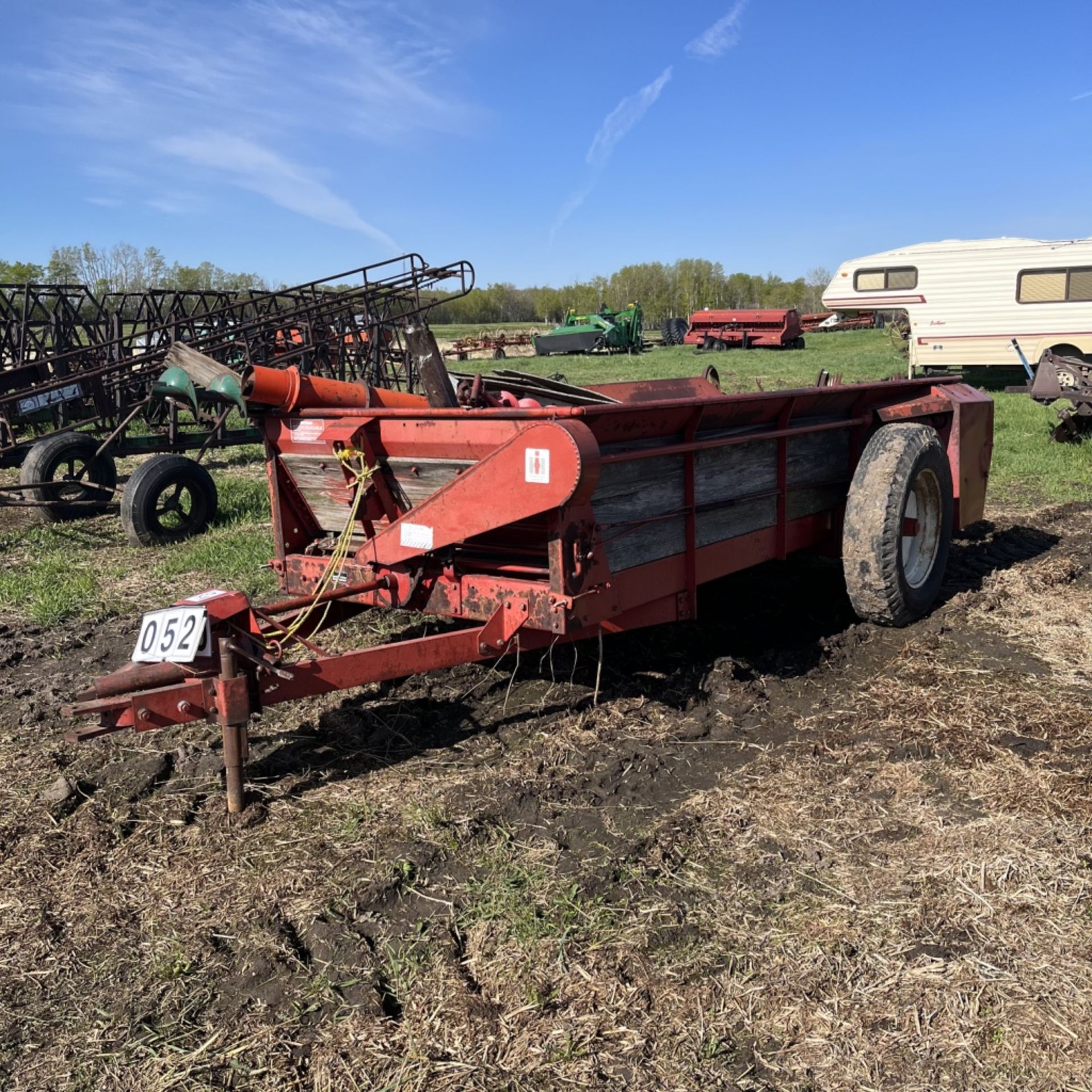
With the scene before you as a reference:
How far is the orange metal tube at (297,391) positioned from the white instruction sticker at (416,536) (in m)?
0.61

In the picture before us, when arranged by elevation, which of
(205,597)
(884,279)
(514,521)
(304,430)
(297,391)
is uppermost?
(884,279)

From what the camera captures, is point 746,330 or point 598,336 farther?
point 598,336

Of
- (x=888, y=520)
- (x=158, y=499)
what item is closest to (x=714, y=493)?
(x=888, y=520)

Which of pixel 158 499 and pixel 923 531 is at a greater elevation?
pixel 158 499

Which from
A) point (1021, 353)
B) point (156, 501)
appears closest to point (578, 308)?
point (1021, 353)

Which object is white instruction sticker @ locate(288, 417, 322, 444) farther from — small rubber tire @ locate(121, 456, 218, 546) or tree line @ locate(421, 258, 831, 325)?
tree line @ locate(421, 258, 831, 325)

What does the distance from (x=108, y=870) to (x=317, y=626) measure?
1244mm

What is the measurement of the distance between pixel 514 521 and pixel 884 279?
21.4m

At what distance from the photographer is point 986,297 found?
20.2 m

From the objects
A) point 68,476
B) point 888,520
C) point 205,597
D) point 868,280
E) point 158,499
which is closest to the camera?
point 205,597

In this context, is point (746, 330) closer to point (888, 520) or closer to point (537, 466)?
point (888, 520)

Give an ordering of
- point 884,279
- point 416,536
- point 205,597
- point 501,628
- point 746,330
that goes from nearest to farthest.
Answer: point 205,597 < point 501,628 < point 416,536 < point 884,279 < point 746,330

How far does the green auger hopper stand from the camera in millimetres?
38125

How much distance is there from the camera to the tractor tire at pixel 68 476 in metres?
8.35
